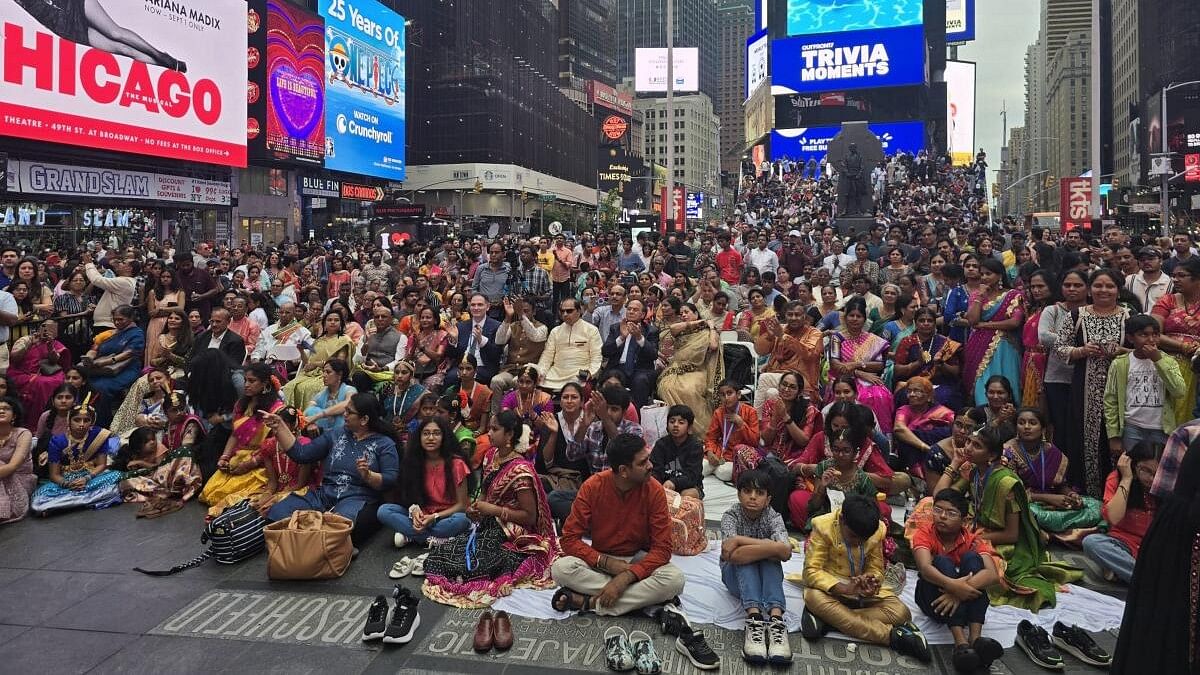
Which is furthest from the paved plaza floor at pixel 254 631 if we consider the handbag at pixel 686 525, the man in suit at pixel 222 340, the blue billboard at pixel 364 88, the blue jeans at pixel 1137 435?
the blue billboard at pixel 364 88

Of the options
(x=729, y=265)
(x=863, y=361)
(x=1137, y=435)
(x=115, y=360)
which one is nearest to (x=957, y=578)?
(x=1137, y=435)

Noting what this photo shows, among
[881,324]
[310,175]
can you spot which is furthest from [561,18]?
[881,324]

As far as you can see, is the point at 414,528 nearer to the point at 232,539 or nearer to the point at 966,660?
the point at 232,539

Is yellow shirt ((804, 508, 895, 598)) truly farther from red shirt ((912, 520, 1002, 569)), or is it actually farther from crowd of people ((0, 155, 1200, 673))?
red shirt ((912, 520, 1002, 569))

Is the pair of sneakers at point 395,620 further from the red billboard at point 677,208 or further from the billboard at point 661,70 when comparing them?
the billboard at point 661,70

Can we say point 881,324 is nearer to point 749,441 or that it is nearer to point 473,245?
point 749,441

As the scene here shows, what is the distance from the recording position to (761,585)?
16.5 ft

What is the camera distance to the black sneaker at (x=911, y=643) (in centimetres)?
453

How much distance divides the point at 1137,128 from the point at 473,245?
Answer: 248ft

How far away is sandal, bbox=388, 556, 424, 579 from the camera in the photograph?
5.72 metres

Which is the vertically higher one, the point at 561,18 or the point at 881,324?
the point at 561,18

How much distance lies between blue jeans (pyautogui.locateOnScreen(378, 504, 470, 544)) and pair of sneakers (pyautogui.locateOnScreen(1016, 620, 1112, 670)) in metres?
3.57

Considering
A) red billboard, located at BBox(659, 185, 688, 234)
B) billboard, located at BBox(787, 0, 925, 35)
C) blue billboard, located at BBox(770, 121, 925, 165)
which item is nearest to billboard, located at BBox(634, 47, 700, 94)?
blue billboard, located at BBox(770, 121, 925, 165)

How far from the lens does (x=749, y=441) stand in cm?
777
